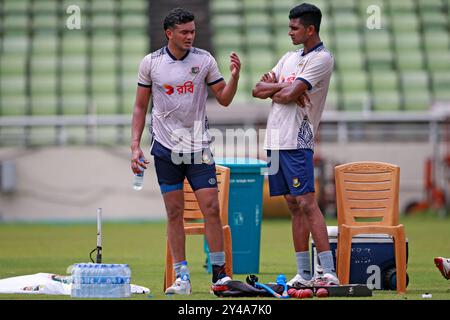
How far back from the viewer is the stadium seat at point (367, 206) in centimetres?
975

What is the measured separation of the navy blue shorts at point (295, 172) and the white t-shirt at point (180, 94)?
73cm

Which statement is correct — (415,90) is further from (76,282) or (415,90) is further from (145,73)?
(76,282)

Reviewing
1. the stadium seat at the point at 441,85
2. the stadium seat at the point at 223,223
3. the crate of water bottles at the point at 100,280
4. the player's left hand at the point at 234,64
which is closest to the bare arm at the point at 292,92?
the player's left hand at the point at 234,64

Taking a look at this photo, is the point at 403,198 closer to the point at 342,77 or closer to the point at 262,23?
the point at 342,77

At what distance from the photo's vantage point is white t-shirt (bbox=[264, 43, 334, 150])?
9.52 m

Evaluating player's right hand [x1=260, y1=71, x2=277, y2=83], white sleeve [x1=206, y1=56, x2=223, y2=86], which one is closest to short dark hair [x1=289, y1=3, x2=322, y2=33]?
player's right hand [x1=260, y1=71, x2=277, y2=83]

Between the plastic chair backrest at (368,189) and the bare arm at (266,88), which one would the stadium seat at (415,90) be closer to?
the plastic chair backrest at (368,189)

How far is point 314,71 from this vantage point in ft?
31.2

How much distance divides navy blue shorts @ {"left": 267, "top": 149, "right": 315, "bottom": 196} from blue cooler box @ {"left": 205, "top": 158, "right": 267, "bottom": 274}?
2.50 m

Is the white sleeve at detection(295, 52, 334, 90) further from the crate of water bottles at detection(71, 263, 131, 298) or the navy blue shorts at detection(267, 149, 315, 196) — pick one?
the crate of water bottles at detection(71, 263, 131, 298)

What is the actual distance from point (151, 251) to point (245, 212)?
125 inches

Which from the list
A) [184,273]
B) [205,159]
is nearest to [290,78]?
[205,159]

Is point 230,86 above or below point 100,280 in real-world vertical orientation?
above
